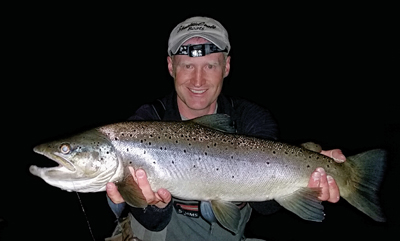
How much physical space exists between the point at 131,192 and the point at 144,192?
0.38 ft

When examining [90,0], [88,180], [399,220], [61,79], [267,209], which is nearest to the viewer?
[88,180]

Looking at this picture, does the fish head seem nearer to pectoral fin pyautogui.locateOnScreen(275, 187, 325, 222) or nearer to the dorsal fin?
the dorsal fin

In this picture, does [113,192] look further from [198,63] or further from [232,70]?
[232,70]

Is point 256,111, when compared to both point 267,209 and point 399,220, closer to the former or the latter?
point 267,209

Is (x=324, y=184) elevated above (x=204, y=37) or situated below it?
below

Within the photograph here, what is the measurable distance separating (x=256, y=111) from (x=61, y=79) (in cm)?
1448

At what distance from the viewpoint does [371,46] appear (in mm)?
15016

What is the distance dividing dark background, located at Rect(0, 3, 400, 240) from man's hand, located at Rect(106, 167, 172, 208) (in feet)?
25.7

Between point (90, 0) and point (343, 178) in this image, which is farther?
point (90, 0)

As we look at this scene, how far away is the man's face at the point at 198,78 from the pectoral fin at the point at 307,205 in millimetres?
1043

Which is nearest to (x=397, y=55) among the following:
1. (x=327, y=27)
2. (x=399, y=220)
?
(x=327, y=27)

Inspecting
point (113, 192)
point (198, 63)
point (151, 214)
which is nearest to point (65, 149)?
point (113, 192)

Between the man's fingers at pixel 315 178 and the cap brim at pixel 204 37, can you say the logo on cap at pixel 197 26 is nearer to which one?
the cap brim at pixel 204 37

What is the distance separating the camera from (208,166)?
2281mm
